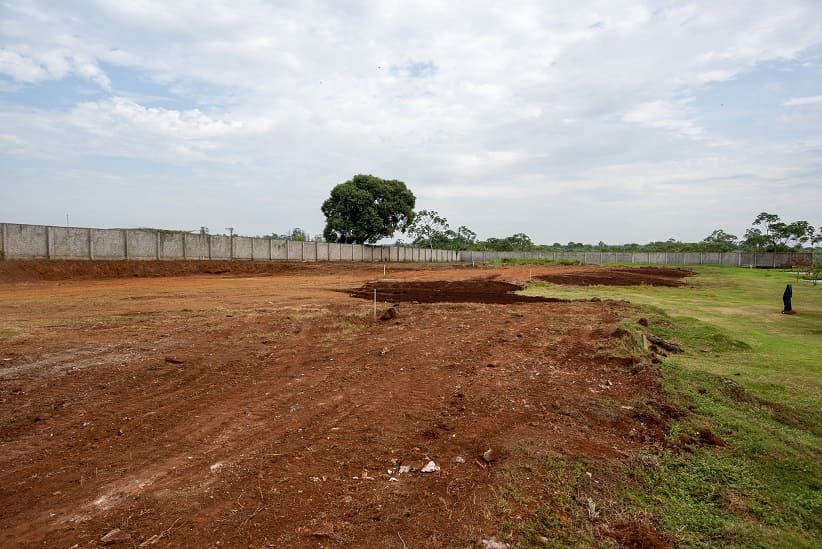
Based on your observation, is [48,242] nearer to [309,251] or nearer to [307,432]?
[309,251]

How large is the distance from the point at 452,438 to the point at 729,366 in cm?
673

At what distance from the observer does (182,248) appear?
3506 centimetres

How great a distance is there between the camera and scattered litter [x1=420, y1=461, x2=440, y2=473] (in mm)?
4207

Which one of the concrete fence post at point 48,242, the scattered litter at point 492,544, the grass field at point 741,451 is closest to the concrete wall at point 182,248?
the concrete fence post at point 48,242

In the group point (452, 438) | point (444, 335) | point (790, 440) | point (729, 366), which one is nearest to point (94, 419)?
point (452, 438)

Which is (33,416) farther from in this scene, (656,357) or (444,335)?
(656,357)

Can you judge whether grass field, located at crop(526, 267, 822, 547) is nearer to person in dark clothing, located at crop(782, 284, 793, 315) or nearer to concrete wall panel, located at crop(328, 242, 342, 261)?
person in dark clothing, located at crop(782, 284, 793, 315)

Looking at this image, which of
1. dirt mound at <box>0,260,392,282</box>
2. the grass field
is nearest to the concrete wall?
dirt mound at <box>0,260,392,282</box>

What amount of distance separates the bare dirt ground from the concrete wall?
1977 centimetres

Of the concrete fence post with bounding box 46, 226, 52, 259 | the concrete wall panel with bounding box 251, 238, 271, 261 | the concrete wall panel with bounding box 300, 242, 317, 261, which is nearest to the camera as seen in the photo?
the concrete fence post with bounding box 46, 226, 52, 259

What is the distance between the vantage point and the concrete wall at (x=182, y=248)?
85.1 feet

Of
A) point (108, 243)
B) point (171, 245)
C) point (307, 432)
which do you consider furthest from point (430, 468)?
point (171, 245)

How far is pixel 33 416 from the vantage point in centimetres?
533

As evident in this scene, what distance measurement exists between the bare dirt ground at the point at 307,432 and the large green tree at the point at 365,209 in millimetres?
46783
